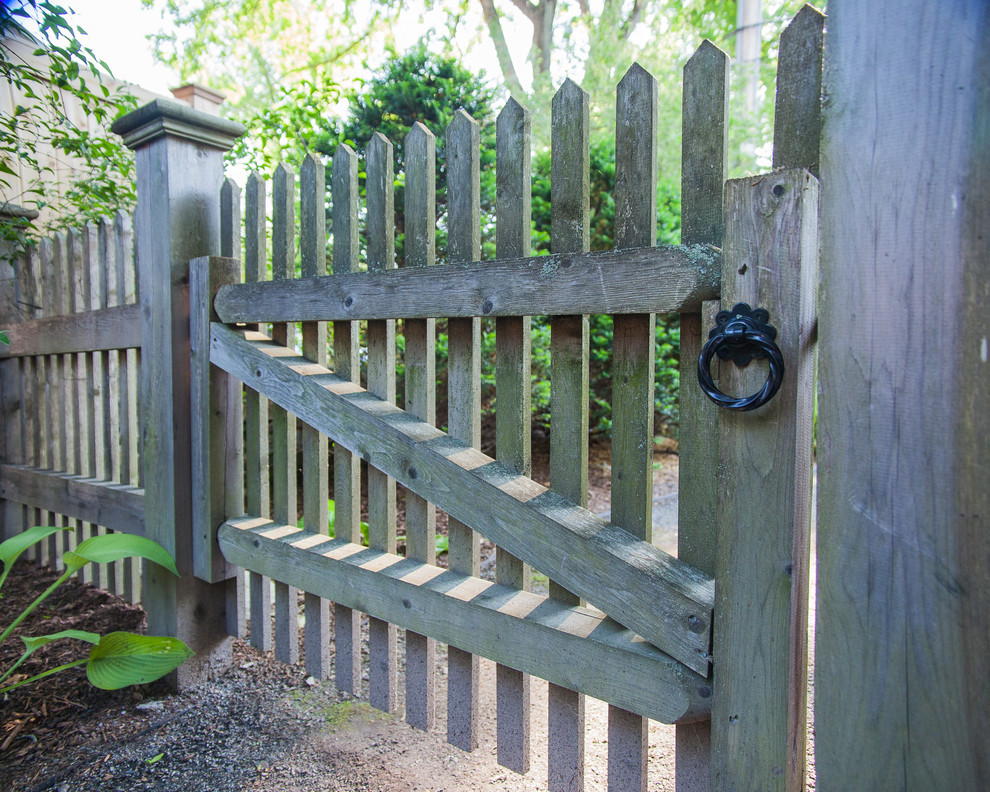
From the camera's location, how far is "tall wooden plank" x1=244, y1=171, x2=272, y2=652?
85.4 inches

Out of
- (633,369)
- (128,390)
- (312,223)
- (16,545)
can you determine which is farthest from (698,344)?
(128,390)

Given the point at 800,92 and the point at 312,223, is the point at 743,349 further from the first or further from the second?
the point at 312,223

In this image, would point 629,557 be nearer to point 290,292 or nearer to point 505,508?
point 505,508

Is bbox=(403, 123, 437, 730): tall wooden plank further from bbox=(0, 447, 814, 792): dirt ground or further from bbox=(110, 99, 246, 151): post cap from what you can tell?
bbox=(110, 99, 246, 151): post cap

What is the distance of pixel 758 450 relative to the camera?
1.12m

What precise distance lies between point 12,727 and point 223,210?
6.06 ft

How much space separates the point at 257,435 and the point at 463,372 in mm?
994

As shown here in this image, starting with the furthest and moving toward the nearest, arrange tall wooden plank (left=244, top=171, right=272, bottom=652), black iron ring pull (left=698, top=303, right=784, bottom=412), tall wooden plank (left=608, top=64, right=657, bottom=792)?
tall wooden plank (left=244, top=171, right=272, bottom=652) < tall wooden plank (left=608, top=64, right=657, bottom=792) < black iron ring pull (left=698, top=303, right=784, bottom=412)

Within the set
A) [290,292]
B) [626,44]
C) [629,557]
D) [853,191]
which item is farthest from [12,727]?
[626,44]

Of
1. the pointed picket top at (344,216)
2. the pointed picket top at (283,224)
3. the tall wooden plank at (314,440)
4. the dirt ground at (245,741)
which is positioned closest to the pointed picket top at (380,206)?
the pointed picket top at (344,216)

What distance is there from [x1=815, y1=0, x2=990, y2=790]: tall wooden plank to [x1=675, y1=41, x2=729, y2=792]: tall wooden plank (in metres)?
0.22

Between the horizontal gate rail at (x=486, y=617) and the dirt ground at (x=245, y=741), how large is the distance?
47 centimetres

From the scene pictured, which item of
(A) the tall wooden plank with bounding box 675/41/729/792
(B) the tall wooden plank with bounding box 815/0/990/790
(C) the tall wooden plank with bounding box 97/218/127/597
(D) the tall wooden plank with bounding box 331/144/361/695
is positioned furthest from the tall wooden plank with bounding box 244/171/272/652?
(B) the tall wooden plank with bounding box 815/0/990/790

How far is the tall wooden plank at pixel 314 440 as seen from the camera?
6.52ft
